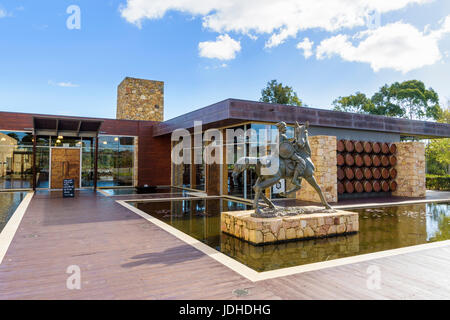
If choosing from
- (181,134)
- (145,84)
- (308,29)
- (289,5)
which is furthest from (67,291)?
(145,84)

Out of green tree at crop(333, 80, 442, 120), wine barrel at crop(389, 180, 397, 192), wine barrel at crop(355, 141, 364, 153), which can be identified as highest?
green tree at crop(333, 80, 442, 120)

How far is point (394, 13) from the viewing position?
1119 centimetres

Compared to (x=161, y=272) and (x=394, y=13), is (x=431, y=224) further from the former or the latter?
(x=394, y=13)

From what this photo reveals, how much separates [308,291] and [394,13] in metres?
11.8

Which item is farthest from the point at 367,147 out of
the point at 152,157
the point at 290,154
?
the point at 152,157

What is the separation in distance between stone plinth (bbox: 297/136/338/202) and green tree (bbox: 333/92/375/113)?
33207mm

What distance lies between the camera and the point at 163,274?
3811 mm

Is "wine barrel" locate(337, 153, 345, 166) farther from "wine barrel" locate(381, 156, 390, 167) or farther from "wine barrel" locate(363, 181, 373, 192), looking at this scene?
"wine barrel" locate(381, 156, 390, 167)

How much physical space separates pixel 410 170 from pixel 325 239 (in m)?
10.4

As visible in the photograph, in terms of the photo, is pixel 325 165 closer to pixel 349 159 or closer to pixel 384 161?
pixel 349 159

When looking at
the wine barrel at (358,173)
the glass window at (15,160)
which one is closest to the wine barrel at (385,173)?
the wine barrel at (358,173)

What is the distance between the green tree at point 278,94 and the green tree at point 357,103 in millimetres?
9365

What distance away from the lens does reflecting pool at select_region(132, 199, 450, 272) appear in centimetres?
484

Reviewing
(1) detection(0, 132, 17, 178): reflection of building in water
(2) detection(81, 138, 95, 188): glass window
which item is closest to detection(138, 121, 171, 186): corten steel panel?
(2) detection(81, 138, 95, 188): glass window
